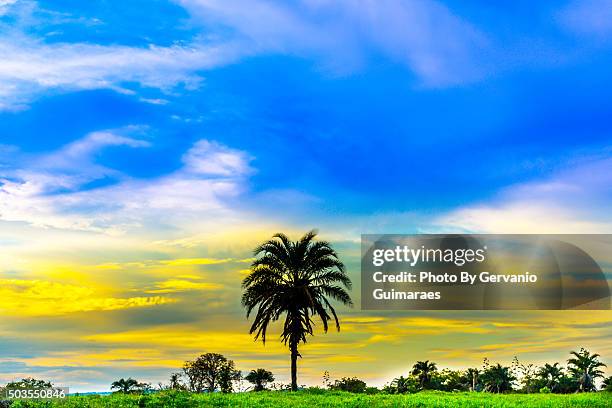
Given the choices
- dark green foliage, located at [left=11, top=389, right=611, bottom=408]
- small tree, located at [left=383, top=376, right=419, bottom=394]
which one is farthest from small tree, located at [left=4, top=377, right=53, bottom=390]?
small tree, located at [left=383, top=376, right=419, bottom=394]

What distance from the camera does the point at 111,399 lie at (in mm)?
25297

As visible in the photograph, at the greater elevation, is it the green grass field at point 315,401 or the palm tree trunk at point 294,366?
the palm tree trunk at point 294,366

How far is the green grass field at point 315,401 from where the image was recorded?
24.0 meters

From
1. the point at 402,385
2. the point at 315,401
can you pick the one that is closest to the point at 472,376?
the point at 402,385

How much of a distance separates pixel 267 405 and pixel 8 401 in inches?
376

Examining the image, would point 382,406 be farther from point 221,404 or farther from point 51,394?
point 51,394

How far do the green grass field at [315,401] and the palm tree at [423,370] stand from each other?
39.8 feet

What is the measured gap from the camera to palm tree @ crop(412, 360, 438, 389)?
43.4 m

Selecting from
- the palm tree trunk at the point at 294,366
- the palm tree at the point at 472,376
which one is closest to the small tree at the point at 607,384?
the palm tree at the point at 472,376

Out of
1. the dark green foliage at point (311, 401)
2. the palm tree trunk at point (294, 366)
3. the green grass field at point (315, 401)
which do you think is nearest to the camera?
the dark green foliage at point (311, 401)

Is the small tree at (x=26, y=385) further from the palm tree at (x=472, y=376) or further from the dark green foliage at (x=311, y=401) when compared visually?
the palm tree at (x=472, y=376)

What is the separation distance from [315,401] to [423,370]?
17.8 meters

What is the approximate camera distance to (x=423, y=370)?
4378cm

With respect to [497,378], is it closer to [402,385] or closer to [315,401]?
[402,385]
